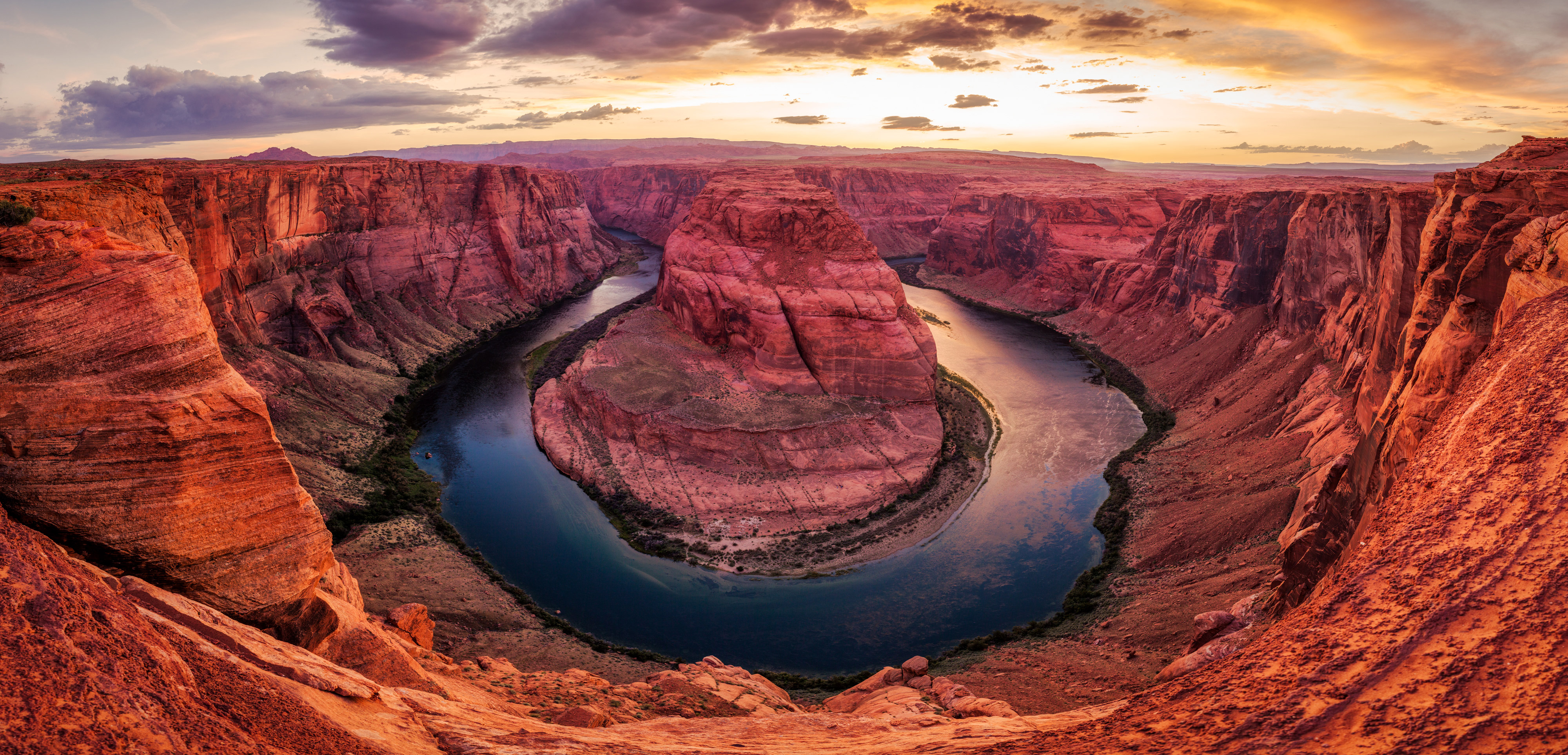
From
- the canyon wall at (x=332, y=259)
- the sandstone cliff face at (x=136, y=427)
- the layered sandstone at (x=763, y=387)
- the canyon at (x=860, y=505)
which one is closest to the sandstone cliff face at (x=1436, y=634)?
the canyon at (x=860, y=505)

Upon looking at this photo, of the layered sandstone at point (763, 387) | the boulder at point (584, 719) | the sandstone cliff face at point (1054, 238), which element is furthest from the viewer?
the sandstone cliff face at point (1054, 238)

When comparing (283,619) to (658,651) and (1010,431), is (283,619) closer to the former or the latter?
(658,651)

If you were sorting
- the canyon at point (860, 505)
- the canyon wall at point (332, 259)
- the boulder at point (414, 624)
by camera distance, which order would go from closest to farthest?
the canyon at point (860, 505) < the boulder at point (414, 624) < the canyon wall at point (332, 259)

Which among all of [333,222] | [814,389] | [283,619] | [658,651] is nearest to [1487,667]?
[283,619]

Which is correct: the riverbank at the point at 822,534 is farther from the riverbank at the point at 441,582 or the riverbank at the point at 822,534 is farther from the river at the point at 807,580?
the riverbank at the point at 441,582

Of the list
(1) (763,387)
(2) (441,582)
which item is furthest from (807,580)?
(2) (441,582)

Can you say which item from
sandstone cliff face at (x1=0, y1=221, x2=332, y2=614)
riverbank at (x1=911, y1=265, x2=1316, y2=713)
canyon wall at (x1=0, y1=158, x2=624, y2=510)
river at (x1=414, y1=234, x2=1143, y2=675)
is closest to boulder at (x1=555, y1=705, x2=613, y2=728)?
sandstone cliff face at (x1=0, y1=221, x2=332, y2=614)
